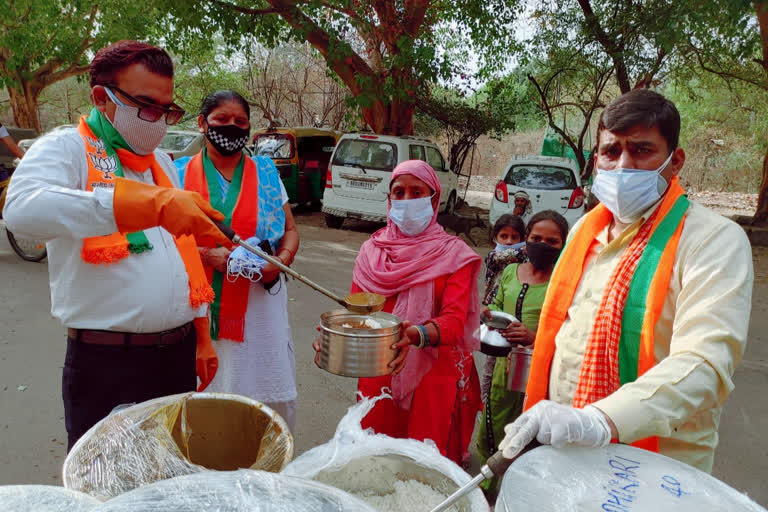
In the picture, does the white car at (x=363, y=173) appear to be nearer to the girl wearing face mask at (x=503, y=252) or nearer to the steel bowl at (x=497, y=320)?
the girl wearing face mask at (x=503, y=252)

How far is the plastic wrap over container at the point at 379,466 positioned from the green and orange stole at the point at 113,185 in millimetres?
785

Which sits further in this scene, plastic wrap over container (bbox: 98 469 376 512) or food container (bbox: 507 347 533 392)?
food container (bbox: 507 347 533 392)

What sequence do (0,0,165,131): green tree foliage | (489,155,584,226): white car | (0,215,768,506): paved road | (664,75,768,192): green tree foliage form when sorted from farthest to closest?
(664,75,768,192): green tree foliage → (0,0,165,131): green tree foliage → (489,155,584,226): white car → (0,215,768,506): paved road

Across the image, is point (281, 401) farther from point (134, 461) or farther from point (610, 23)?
point (610, 23)

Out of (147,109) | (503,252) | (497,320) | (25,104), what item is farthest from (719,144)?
(25,104)

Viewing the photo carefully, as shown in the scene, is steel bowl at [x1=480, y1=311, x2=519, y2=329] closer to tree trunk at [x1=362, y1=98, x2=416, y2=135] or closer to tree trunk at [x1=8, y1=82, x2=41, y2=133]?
tree trunk at [x1=362, y1=98, x2=416, y2=135]

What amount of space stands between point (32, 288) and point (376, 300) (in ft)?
17.9

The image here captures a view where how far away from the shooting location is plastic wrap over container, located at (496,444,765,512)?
0.94 metres

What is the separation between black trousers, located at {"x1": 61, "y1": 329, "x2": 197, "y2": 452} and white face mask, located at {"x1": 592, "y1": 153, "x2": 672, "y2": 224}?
1519mm

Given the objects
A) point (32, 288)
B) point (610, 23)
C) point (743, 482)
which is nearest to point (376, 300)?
point (743, 482)

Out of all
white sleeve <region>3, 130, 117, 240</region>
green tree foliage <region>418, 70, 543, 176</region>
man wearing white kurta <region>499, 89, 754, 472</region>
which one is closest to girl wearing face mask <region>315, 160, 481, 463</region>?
man wearing white kurta <region>499, 89, 754, 472</region>

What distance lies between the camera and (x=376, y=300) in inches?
82.4

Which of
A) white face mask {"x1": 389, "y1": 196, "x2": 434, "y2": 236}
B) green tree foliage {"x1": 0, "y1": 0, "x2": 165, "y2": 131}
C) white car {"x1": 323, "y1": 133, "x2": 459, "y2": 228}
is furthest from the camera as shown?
green tree foliage {"x1": 0, "y1": 0, "x2": 165, "y2": 131}

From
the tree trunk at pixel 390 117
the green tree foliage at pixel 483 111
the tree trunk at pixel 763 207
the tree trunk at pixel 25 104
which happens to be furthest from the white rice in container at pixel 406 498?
the tree trunk at pixel 25 104
